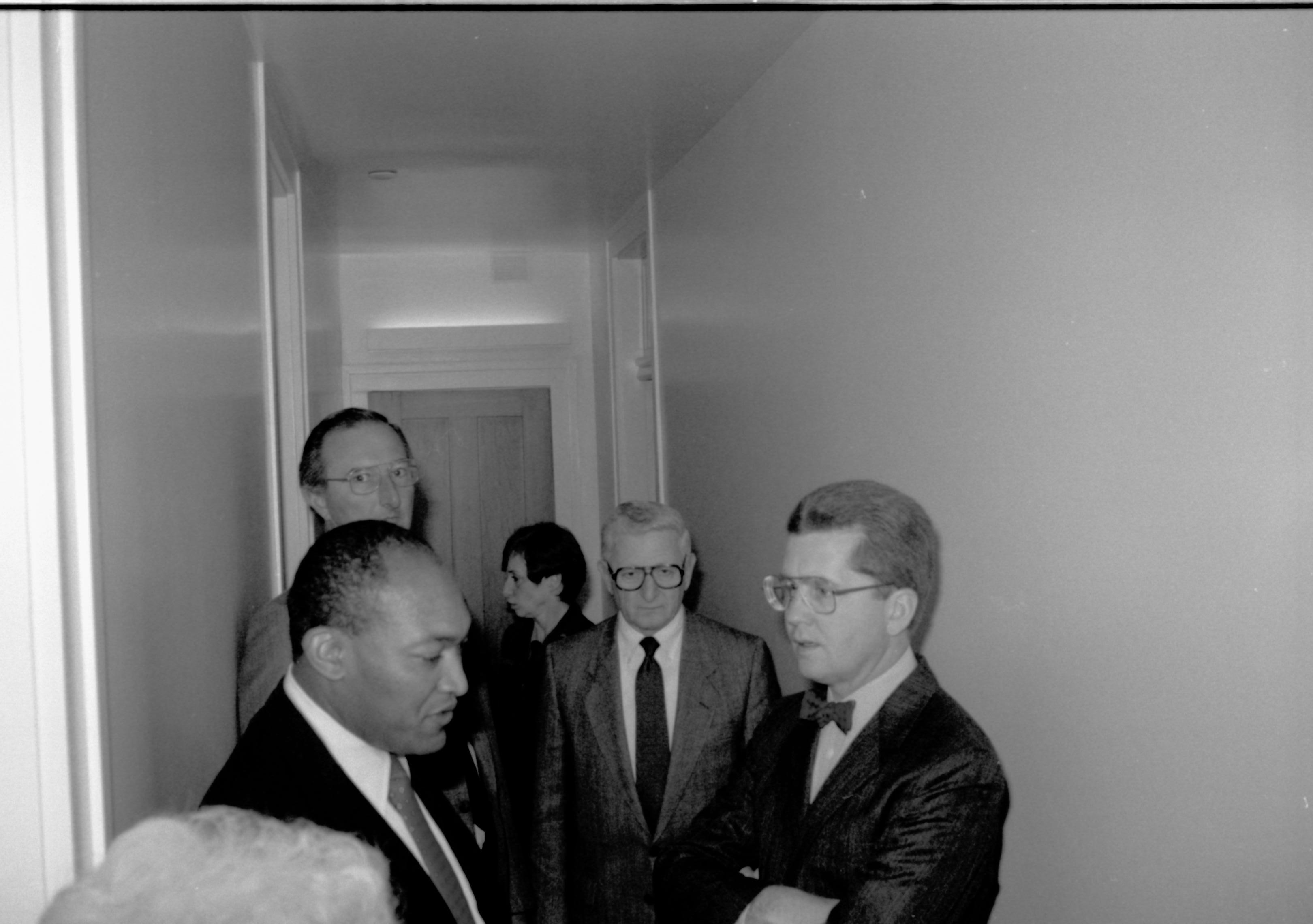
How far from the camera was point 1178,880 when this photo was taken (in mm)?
2182

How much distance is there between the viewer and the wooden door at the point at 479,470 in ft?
25.2

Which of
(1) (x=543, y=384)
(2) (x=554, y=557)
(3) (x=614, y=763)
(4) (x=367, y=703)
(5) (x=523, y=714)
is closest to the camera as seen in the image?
(4) (x=367, y=703)

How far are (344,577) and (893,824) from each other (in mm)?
807

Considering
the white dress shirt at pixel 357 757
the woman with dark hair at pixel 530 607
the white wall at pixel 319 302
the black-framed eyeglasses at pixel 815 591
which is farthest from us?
the white wall at pixel 319 302

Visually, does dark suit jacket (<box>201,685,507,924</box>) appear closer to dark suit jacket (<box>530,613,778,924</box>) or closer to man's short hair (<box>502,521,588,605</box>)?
dark suit jacket (<box>530,613,778,924</box>)

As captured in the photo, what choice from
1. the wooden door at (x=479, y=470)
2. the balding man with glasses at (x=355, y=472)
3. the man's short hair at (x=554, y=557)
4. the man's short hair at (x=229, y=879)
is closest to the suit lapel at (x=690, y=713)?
the balding man with glasses at (x=355, y=472)

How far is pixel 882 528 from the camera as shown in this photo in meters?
1.89

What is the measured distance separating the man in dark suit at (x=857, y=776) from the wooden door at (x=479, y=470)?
566cm

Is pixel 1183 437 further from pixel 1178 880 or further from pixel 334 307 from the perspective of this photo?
pixel 334 307

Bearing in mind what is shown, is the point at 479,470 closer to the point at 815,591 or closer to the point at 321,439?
the point at 321,439

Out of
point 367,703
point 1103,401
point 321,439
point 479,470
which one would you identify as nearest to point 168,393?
point 367,703

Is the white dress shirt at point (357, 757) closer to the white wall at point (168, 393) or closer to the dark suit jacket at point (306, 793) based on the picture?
the dark suit jacket at point (306, 793)

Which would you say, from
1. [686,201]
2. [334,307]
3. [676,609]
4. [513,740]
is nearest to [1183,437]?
[676,609]

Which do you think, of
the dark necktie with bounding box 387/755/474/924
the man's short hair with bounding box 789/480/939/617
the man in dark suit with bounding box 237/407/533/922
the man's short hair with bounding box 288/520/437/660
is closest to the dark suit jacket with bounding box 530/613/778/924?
the man in dark suit with bounding box 237/407/533/922
